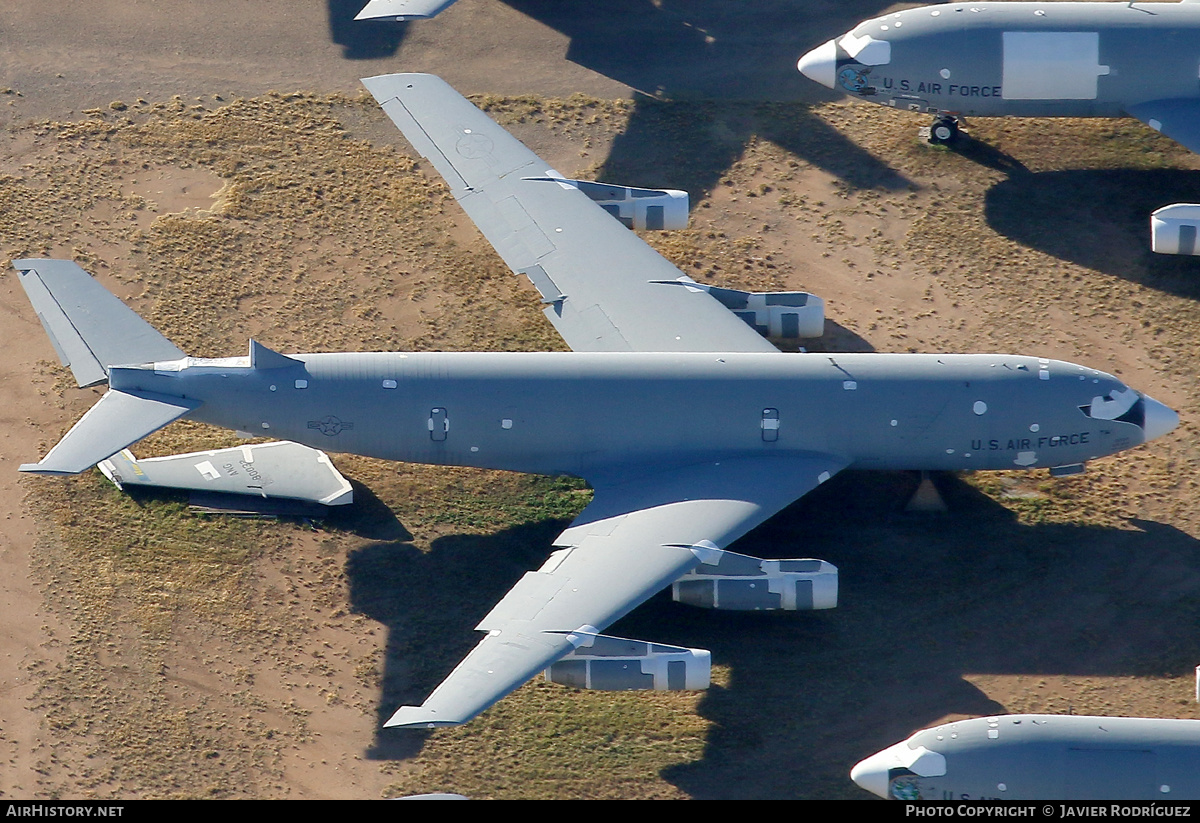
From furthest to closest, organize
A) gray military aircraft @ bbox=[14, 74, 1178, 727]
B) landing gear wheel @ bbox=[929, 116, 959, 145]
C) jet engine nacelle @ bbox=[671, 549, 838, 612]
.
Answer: landing gear wheel @ bbox=[929, 116, 959, 145] < gray military aircraft @ bbox=[14, 74, 1178, 727] < jet engine nacelle @ bbox=[671, 549, 838, 612]

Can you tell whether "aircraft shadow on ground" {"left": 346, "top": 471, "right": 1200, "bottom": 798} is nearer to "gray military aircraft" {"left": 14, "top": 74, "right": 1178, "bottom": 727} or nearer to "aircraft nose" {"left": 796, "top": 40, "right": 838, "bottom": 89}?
"gray military aircraft" {"left": 14, "top": 74, "right": 1178, "bottom": 727}

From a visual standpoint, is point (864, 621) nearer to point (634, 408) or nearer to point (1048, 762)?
point (1048, 762)

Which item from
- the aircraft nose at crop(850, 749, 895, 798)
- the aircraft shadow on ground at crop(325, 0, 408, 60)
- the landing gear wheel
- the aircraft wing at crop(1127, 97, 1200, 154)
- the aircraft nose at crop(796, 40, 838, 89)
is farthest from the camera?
the aircraft shadow on ground at crop(325, 0, 408, 60)

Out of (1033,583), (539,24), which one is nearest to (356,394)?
(1033,583)

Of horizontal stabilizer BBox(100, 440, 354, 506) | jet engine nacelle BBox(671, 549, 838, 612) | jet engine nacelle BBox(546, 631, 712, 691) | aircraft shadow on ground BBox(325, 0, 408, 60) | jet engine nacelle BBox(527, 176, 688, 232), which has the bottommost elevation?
jet engine nacelle BBox(546, 631, 712, 691)

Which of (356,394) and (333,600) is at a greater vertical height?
(356,394)

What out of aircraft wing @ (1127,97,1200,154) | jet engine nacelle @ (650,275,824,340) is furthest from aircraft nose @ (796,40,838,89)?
jet engine nacelle @ (650,275,824,340)

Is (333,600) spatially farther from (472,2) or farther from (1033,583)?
(472,2)
